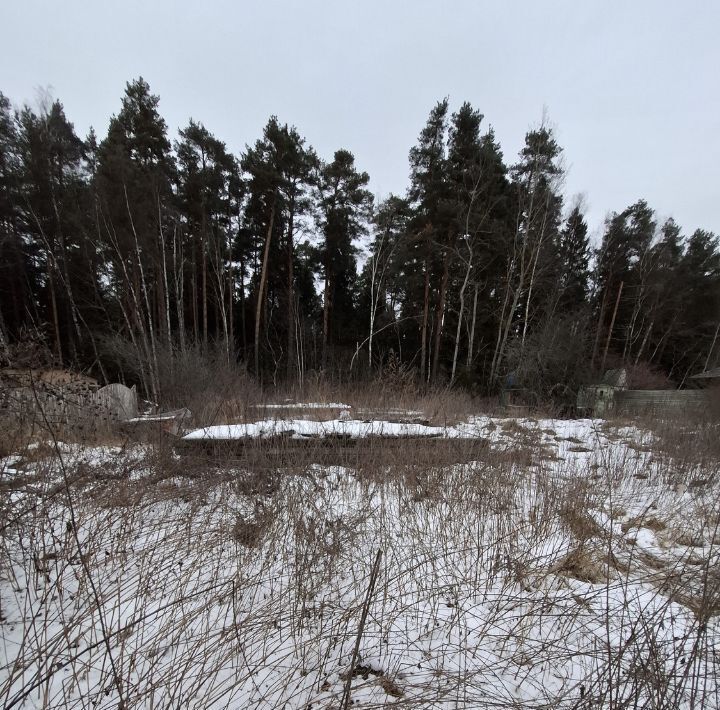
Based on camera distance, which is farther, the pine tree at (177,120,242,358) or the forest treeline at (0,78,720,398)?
the pine tree at (177,120,242,358)

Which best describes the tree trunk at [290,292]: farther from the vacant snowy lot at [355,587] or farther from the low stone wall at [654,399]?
the low stone wall at [654,399]

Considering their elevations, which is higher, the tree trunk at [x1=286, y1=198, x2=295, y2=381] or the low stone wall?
the tree trunk at [x1=286, y1=198, x2=295, y2=381]

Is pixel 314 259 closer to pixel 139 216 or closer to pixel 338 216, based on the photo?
pixel 338 216

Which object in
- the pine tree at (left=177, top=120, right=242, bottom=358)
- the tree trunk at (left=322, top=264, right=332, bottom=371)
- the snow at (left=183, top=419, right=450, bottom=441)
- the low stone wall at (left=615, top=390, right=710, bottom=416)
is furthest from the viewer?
the tree trunk at (left=322, top=264, right=332, bottom=371)

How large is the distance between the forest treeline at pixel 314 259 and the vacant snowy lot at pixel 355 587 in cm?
609

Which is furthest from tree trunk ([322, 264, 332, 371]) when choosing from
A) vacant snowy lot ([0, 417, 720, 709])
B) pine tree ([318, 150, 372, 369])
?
vacant snowy lot ([0, 417, 720, 709])

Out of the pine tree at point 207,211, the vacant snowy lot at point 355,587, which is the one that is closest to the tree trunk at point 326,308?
the pine tree at point 207,211

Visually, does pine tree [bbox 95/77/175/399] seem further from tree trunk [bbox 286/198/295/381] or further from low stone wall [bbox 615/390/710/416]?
low stone wall [bbox 615/390/710/416]

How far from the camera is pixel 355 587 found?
184 cm

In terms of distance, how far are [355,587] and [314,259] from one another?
57.7 ft

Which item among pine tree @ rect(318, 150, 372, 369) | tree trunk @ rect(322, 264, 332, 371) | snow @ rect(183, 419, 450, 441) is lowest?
snow @ rect(183, 419, 450, 441)

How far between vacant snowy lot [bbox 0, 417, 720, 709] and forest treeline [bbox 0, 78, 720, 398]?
6.09 metres

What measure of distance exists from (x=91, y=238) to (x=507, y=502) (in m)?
15.8

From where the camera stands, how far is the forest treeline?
38.5 feet
